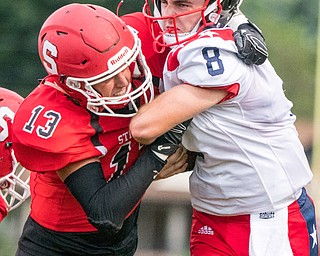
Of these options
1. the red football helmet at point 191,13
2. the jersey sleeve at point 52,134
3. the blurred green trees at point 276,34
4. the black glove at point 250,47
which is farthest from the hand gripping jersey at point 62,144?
the blurred green trees at point 276,34

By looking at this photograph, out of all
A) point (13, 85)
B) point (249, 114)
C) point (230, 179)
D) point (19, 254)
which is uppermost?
point (249, 114)

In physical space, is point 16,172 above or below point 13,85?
above

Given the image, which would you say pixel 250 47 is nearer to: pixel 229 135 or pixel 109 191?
pixel 229 135

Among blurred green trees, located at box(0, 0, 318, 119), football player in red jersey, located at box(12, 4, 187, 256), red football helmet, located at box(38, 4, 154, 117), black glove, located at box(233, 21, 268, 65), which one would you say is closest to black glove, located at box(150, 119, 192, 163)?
football player in red jersey, located at box(12, 4, 187, 256)

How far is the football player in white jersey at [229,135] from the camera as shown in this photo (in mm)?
2881

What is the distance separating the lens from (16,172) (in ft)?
11.4

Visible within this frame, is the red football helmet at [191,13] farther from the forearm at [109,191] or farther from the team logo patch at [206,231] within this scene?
the team logo patch at [206,231]

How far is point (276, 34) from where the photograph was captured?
7445 millimetres

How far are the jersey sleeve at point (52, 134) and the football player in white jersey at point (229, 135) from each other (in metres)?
0.15

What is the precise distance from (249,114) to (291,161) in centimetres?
21

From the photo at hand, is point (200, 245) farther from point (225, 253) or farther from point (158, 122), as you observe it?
point (158, 122)

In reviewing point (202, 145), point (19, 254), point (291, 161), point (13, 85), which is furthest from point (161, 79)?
point (13, 85)

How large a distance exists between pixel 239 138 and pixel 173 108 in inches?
10.3

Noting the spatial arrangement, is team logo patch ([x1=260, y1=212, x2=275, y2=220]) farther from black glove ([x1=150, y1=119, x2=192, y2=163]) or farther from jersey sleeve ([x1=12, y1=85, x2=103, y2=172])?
jersey sleeve ([x1=12, y1=85, x2=103, y2=172])
